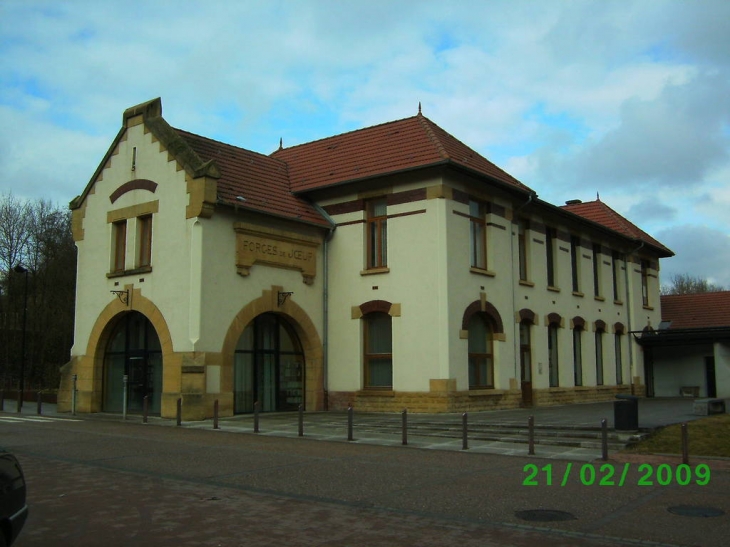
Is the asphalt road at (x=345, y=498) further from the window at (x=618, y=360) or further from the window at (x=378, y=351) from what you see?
the window at (x=618, y=360)

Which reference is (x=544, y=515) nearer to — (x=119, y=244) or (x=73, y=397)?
(x=73, y=397)

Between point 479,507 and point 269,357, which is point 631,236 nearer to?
point 269,357

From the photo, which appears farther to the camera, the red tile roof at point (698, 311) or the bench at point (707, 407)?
the red tile roof at point (698, 311)

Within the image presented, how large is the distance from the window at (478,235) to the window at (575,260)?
7769 mm

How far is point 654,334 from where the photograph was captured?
118 ft

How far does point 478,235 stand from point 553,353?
692 centimetres

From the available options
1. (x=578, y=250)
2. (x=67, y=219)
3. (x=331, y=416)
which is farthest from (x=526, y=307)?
(x=67, y=219)

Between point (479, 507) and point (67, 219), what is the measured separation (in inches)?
1598

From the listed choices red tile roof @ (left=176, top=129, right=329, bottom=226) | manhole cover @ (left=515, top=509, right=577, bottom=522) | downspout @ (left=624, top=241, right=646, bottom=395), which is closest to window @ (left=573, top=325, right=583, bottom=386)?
downspout @ (left=624, top=241, right=646, bottom=395)

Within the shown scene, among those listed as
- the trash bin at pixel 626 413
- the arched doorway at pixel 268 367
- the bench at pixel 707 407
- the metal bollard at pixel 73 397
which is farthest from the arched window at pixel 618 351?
the metal bollard at pixel 73 397

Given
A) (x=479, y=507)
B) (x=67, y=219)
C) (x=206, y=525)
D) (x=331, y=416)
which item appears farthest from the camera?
(x=67, y=219)

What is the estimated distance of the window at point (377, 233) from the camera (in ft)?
79.9

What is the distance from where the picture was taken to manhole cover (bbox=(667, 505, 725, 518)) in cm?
856
